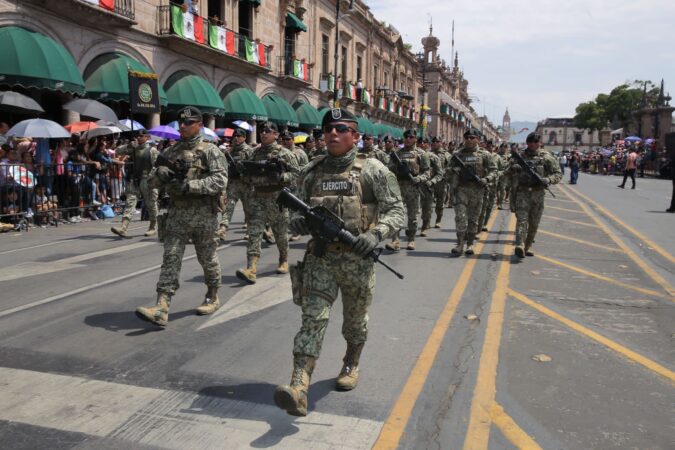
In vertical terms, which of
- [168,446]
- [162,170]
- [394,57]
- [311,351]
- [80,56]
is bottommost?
[168,446]

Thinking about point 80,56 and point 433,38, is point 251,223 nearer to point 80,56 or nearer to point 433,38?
point 80,56

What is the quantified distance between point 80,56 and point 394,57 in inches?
1649

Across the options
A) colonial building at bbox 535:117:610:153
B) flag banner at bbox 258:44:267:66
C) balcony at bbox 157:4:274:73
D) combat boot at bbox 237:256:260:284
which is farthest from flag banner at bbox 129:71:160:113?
colonial building at bbox 535:117:610:153

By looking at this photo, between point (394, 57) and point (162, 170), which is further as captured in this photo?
point (394, 57)

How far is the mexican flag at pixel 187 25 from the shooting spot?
67.5ft

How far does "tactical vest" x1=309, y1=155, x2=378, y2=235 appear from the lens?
3832 mm

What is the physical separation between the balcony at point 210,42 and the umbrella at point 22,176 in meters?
9.82

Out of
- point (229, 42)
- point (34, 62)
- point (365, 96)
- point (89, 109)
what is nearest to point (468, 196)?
point (89, 109)

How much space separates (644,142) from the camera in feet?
171

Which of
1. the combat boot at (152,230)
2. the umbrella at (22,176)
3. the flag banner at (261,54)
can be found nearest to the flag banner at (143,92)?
the umbrella at (22,176)

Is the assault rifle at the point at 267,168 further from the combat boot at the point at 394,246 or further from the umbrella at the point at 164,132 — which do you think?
the umbrella at the point at 164,132

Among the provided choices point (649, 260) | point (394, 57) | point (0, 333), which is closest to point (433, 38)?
point (394, 57)

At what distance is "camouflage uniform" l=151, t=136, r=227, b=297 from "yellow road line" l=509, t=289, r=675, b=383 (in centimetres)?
355

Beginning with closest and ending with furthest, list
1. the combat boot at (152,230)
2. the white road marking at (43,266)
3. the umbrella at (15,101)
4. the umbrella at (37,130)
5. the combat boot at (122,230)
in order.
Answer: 1. the white road marking at (43,266)
2. the combat boot at (122,230)
3. the combat boot at (152,230)
4. the umbrella at (37,130)
5. the umbrella at (15,101)
